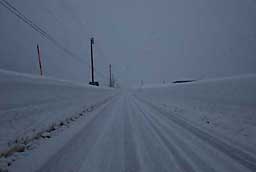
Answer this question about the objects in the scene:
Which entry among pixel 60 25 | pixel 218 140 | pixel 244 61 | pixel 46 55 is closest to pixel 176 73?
pixel 244 61

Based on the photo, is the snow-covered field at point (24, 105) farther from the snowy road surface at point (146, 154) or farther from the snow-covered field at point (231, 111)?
the snow-covered field at point (231, 111)

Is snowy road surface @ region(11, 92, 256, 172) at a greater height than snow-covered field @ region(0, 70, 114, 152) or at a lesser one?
lesser

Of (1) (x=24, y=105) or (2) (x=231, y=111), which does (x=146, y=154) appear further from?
(2) (x=231, y=111)

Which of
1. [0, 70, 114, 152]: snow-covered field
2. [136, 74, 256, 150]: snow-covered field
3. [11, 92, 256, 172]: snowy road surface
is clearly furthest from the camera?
[136, 74, 256, 150]: snow-covered field

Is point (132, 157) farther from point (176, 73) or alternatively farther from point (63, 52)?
point (176, 73)

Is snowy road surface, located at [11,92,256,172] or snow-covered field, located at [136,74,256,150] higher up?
snow-covered field, located at [136,74,256,150]

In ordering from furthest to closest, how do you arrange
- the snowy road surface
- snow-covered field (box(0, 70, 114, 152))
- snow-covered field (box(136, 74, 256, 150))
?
snow-covered field (box(136, 74, 256, 150)) < snow-covered field (box(0, 70, 114, 152)) < the snowy road surface

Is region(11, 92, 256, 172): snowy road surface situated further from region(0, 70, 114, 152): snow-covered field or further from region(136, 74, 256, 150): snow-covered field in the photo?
region(0, 70, 114, 152): snow-covered field

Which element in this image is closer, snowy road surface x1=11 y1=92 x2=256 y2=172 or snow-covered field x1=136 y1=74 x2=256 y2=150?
snowy road surface x1=11 y1=92 x2=256 y2=172

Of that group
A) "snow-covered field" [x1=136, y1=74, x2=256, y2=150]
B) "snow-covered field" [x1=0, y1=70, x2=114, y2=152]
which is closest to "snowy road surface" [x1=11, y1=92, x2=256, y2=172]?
"snow-covered field" [x1=136, y1=74, x2=256, y2=150]

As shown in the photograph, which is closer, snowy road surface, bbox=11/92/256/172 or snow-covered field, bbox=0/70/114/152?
snowy road surface, bbox=11/92/256/172

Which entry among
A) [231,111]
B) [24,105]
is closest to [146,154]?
[24,105]

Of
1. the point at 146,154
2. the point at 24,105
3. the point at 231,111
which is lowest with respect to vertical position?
the point at 146,154

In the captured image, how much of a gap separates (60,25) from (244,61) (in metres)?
73.8
